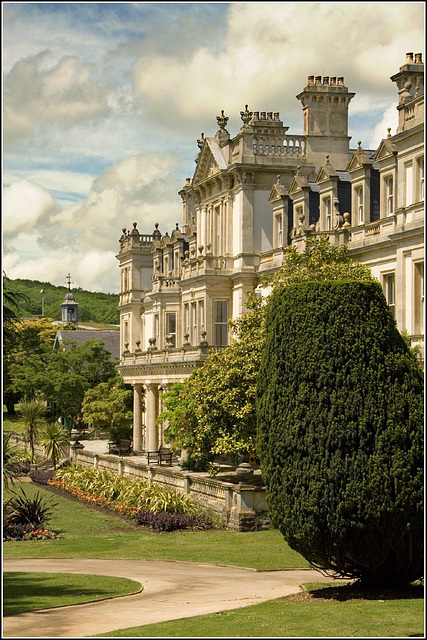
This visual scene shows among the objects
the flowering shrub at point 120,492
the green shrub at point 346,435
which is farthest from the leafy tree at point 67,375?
the green shrub at point 346,435

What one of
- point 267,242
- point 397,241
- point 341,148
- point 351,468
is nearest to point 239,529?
point 397,241

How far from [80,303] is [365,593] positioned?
5987 inches

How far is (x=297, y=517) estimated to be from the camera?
20781 mm

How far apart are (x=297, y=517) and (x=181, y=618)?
3.05 meters

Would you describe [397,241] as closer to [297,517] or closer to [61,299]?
[297,517]

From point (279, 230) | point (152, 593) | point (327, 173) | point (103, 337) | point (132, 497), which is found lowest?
point (152, 593)

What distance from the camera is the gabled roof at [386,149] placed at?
3759 centimetres

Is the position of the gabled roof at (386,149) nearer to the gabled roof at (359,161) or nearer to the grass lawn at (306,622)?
the gabled roof at (359,161)

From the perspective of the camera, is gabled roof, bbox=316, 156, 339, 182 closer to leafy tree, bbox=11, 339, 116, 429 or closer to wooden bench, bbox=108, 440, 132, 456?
wooden bench, bbox=108, 440, 132, 456

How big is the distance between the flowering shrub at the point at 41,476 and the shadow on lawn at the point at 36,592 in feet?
86.0

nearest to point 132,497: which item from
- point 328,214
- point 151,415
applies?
point 328,214

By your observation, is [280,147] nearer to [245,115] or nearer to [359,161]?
[245,115]

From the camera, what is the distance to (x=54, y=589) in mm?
23281

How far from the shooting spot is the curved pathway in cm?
1912
